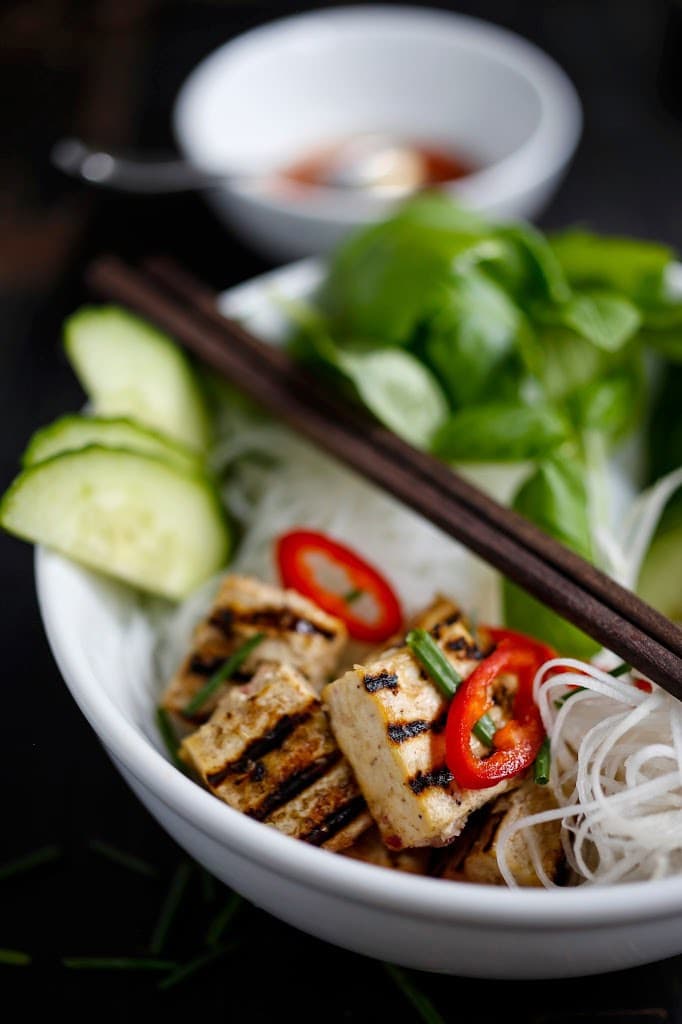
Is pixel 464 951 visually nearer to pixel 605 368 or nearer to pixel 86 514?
pixel 86 514

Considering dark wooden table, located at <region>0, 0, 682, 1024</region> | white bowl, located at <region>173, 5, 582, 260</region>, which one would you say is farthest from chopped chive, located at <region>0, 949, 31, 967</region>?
white bowl, located at <region>173, 5, 582, 260</region>

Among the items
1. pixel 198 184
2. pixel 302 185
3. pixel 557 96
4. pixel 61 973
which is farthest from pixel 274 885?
pixel 557 96

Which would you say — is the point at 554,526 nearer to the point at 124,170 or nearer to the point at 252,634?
the point at 252,634

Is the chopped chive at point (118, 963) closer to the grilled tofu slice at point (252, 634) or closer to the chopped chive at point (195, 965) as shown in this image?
the chopped chive at point (195, 965)

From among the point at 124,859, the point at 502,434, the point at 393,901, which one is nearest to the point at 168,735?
the point at 124,859

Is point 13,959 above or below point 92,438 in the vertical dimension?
below

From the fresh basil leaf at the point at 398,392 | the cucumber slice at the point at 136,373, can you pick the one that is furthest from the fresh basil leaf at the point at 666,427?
the cucumber slice at the point at 136,373

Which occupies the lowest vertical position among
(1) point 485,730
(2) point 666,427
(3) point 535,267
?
(2) point 666,427
